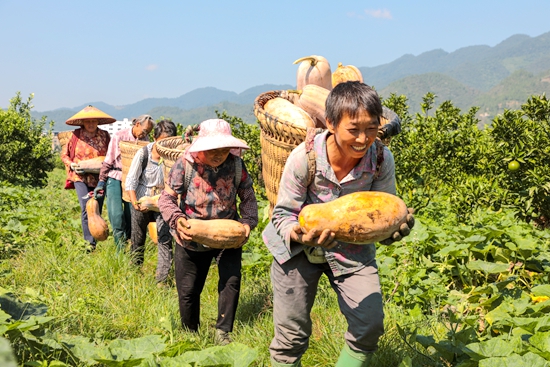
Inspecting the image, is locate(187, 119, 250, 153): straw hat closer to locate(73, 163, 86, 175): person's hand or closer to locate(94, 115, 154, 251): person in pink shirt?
locate(94, 115, 154, 251): person in pink shirt

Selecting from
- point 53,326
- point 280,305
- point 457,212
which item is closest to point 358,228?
point 280,305

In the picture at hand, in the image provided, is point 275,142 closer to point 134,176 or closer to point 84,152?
point 134,176

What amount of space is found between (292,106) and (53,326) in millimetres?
2230

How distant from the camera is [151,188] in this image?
5.58 meters

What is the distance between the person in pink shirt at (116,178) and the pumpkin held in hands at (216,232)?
2716mm

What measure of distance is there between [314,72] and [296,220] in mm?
1973

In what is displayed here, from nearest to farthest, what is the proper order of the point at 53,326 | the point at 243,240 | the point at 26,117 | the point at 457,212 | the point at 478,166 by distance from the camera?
the point at 53,326 → the point at 243,240 → the point at 457,212 → the point at 478,166 → the point at 26,117

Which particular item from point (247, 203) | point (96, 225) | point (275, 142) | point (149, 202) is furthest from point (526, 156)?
point (96, 225)

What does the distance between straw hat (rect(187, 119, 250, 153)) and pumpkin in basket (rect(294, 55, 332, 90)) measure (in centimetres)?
106

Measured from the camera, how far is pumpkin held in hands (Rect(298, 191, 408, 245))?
2584 millimetres

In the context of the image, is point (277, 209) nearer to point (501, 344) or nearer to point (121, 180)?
point (501, 344)

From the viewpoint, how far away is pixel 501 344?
281 centimetres

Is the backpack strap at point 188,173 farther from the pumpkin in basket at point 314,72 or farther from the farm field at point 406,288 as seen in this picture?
the pumpkin in basket at point 314,72

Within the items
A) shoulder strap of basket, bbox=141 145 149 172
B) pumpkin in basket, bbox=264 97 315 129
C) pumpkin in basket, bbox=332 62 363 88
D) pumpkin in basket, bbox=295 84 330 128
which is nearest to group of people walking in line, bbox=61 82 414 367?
pumpkin in basket, bbox=264 97 315 129
